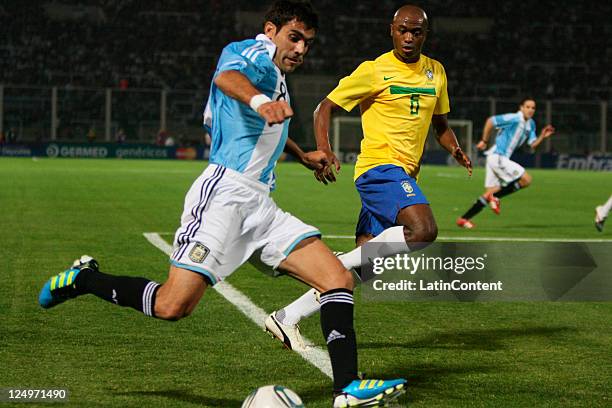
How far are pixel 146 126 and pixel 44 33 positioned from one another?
34.8 feet

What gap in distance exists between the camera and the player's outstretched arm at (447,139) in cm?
802

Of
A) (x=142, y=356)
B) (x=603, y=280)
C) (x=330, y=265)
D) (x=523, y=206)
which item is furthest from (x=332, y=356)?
(x=523, y=206)

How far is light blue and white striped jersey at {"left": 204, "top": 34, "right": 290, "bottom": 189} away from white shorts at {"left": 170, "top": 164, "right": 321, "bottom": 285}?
6cm

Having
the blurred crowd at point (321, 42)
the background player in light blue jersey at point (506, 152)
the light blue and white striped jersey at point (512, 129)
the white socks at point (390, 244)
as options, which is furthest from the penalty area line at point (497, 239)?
the blurred crowd at point (321, 42)

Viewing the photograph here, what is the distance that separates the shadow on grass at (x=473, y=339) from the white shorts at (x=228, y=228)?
5.40 ft

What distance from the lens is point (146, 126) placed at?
1825 inches

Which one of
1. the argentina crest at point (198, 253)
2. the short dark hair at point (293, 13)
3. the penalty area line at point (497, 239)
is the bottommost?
the penalty area line at point (497, 239)

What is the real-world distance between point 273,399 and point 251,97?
132cm

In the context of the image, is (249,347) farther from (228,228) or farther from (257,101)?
(257,101)

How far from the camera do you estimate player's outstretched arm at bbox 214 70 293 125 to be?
175 inches

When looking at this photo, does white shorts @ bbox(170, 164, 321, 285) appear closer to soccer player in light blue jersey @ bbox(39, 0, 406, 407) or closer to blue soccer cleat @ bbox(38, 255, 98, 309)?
soccer player in light blue jersey @ bbox(39, 0, 406, 407)

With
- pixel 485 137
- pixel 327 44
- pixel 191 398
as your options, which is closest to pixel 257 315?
pixel 191 398

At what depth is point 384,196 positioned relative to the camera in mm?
7555

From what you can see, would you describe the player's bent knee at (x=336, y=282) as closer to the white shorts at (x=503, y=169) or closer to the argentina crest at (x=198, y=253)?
the argentina crest at (x=198, y=253)
